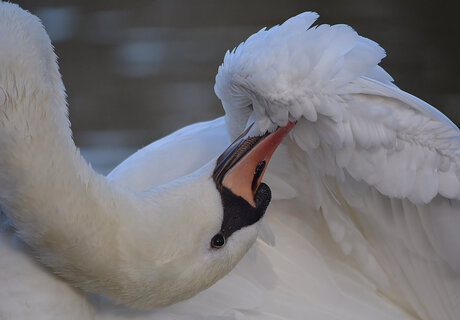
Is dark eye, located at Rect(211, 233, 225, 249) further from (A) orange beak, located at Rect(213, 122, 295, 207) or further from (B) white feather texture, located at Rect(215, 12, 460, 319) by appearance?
(B) white feather texture, located at Rect(215, 12, 460, 319)

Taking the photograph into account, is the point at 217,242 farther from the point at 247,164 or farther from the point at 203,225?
the point at 247,164

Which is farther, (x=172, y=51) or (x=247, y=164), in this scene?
(x=172, y=51)

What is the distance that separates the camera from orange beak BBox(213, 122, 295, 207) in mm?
2117

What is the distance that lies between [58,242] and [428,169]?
0.88m

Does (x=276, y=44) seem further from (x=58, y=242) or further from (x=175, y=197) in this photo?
(x=58, y=242)

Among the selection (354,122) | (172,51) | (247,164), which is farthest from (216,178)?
(172,51)

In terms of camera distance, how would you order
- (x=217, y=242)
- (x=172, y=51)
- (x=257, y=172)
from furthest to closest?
(x=172, y=51) → (x=257, y=172) → (x=217, y=242)

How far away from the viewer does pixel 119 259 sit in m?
2.01

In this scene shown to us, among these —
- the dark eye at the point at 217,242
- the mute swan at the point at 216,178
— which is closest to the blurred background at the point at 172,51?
the mute swan at the point at 216,178

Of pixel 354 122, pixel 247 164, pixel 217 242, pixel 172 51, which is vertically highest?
pixel 354 122

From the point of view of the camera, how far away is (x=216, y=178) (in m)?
2.13

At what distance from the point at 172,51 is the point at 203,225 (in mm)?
3744

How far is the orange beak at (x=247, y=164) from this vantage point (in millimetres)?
2117

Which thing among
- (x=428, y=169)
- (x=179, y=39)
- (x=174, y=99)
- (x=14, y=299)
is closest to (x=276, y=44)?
(x=428, y=169)
